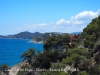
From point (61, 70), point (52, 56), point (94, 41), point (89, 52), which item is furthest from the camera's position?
point (52, 56)

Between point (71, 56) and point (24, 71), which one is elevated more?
point (71, 56)

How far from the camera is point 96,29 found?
2995 centimetres

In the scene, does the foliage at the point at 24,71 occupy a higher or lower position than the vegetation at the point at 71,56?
lower

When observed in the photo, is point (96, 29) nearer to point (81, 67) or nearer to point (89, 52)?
point (89, 52)

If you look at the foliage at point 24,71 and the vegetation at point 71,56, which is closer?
the vegetation at point 71,56

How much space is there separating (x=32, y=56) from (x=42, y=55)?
13.4ft

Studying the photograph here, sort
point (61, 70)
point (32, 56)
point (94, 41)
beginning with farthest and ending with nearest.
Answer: point (32, 56)
point (94, 41)
point (61, 70)

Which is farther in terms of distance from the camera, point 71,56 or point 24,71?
point 24,71

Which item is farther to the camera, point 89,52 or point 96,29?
point 96,29

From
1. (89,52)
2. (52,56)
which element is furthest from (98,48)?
(52,56)

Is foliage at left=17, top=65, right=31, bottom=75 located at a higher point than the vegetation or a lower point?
lower

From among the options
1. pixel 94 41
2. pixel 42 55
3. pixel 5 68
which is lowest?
pixel 5 68

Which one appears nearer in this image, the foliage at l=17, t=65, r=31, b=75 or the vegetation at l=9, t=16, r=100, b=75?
the vegetation at l=9, t=16, r=100, b=75

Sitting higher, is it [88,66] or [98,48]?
[98,48]
